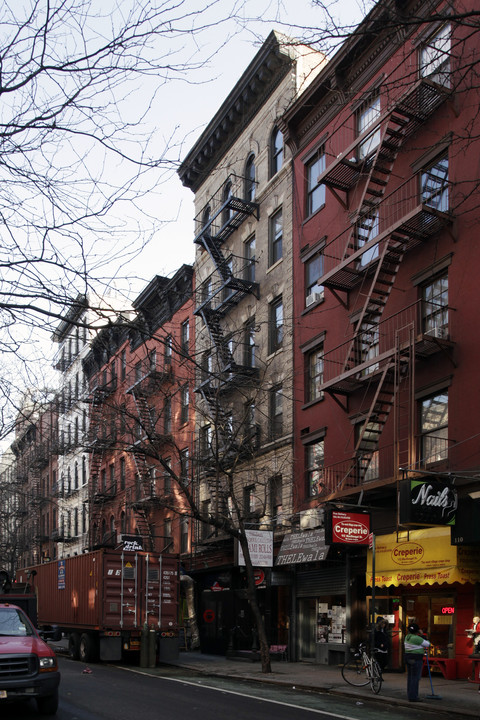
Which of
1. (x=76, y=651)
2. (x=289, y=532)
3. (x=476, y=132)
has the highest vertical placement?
(x=476, y=132)

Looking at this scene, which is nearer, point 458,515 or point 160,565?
point 458,515

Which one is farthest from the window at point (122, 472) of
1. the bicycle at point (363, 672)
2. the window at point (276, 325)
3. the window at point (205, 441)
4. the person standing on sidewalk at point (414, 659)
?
the person standing on sidewalk at point (414, 659)

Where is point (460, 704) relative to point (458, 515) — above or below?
below

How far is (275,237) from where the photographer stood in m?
29.7

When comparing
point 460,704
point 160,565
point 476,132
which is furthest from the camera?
point 160,565

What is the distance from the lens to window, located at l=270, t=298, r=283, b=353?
28234 millimetres

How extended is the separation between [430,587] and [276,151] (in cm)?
1772

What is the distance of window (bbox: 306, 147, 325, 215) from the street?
15879 millimetres

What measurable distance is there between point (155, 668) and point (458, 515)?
34.3ft

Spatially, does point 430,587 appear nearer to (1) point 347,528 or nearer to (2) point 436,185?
(1) point 347,528

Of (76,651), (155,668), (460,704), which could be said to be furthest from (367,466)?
(76,651)

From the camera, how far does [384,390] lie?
Result: 2038 cm

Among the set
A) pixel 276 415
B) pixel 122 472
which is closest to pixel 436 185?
pixel 276 415

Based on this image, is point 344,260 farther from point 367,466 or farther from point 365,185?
point 367,466
